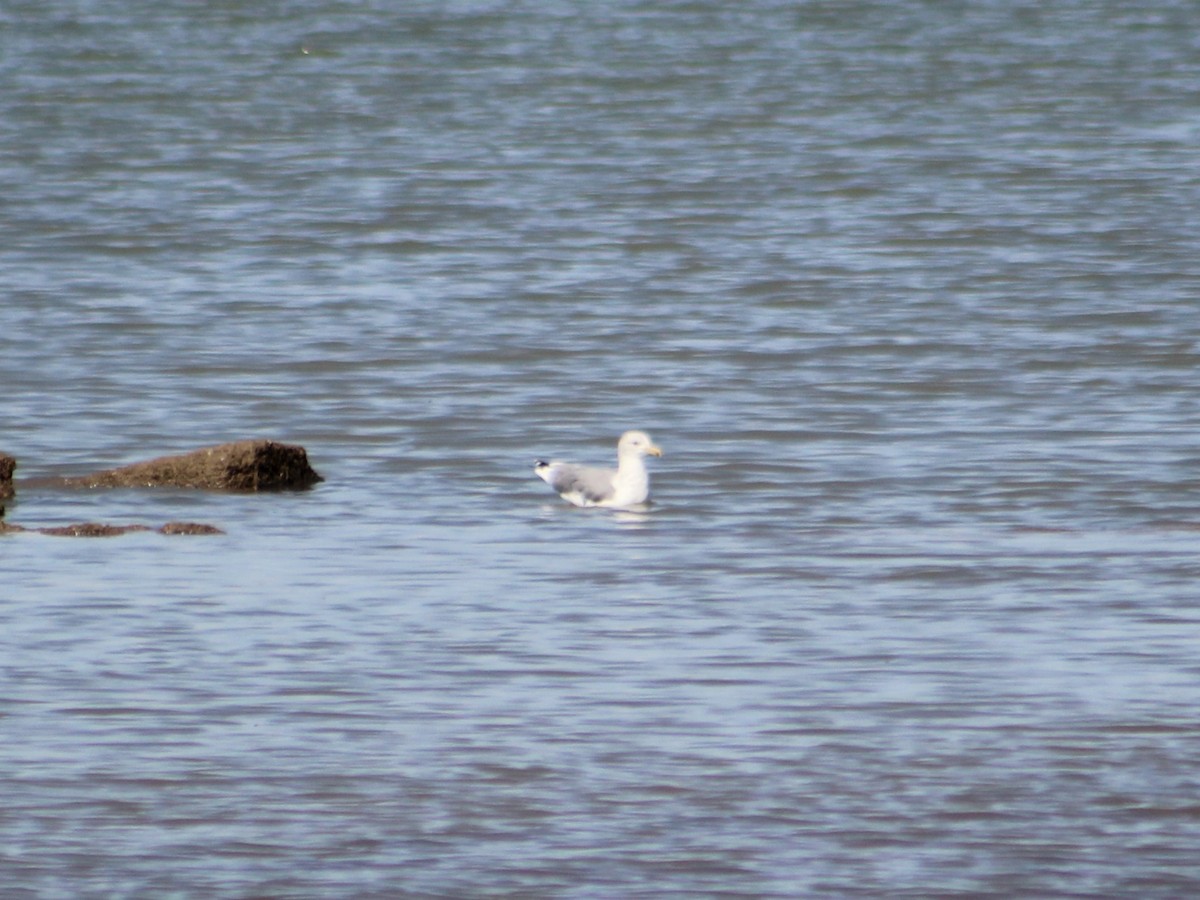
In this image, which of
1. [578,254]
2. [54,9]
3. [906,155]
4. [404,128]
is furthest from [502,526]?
[54,9]

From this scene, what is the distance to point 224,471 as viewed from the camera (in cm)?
1210

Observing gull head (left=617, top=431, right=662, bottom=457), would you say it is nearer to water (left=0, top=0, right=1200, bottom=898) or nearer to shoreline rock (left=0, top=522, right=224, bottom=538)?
water (left=0, top=0, right=1200, bottom=898)

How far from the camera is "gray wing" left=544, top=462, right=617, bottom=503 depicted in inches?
464

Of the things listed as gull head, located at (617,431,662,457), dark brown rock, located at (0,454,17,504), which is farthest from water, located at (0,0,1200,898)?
gull head, located at (617,431,662,457)

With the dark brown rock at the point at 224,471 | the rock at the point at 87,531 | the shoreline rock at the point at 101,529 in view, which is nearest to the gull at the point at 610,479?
the dark brown rock at the point at 224,471

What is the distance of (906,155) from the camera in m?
30.6

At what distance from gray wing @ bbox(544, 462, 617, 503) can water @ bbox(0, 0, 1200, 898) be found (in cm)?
16

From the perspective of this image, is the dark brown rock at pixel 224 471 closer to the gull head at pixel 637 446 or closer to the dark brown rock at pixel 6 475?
the dark brown rock at pixel 6 475

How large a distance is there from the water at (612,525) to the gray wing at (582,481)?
0.16 m

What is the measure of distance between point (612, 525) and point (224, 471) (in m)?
1.81

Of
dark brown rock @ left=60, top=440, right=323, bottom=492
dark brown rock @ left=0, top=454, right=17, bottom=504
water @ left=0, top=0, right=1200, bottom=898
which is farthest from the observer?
dark brown rock @ left=60, top=440, right=323, bottom=492

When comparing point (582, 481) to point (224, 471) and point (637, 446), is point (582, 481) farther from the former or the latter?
point (224, 471)

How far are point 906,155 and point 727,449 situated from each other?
57.3ft

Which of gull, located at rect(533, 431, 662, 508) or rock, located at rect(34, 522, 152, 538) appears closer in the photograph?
rock, located at rect(34, 522, 152, 538)
